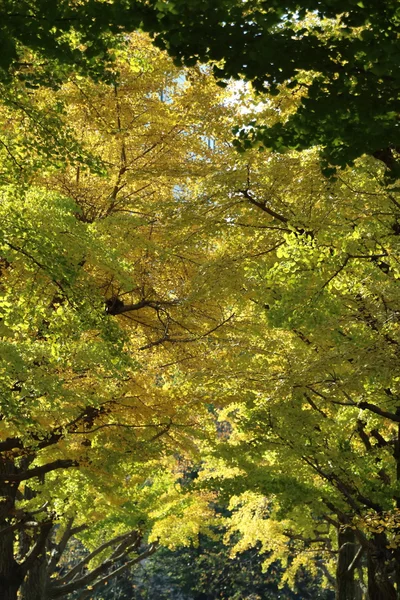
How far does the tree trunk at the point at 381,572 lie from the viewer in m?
11.6

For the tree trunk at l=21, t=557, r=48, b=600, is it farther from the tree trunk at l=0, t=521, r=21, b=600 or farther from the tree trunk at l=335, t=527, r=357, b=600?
the tree trunk at l=335, t=527, r=357, b=600

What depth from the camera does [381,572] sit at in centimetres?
1165

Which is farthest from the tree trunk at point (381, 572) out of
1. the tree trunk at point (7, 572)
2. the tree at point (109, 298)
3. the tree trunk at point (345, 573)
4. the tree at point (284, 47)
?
the tree at point (284, 47)

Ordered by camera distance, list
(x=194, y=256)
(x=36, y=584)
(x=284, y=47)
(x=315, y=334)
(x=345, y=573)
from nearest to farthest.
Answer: (x=284, y=47)
(x=315, y=334)
(x=194, y=256)
(x=36, y=584)
(x=345, y=573)

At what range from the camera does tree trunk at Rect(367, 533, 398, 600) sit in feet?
38.1

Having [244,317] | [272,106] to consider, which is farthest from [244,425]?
[272,106]

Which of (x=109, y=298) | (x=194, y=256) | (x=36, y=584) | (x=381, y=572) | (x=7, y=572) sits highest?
(x=194, y=256)

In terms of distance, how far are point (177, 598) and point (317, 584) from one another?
6500 mm

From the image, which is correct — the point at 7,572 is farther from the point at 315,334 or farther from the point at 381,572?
the point at 315,334

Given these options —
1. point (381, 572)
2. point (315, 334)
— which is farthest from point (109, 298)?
point (381, 572)

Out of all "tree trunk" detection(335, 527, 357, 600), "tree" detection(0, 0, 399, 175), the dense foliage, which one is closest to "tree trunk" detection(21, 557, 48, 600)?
the dense foliage

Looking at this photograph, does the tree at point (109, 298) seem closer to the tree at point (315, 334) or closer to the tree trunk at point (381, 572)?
the tree at point (315, 334)

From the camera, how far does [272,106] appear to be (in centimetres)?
870

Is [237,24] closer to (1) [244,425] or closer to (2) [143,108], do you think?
(2) [143,108]
